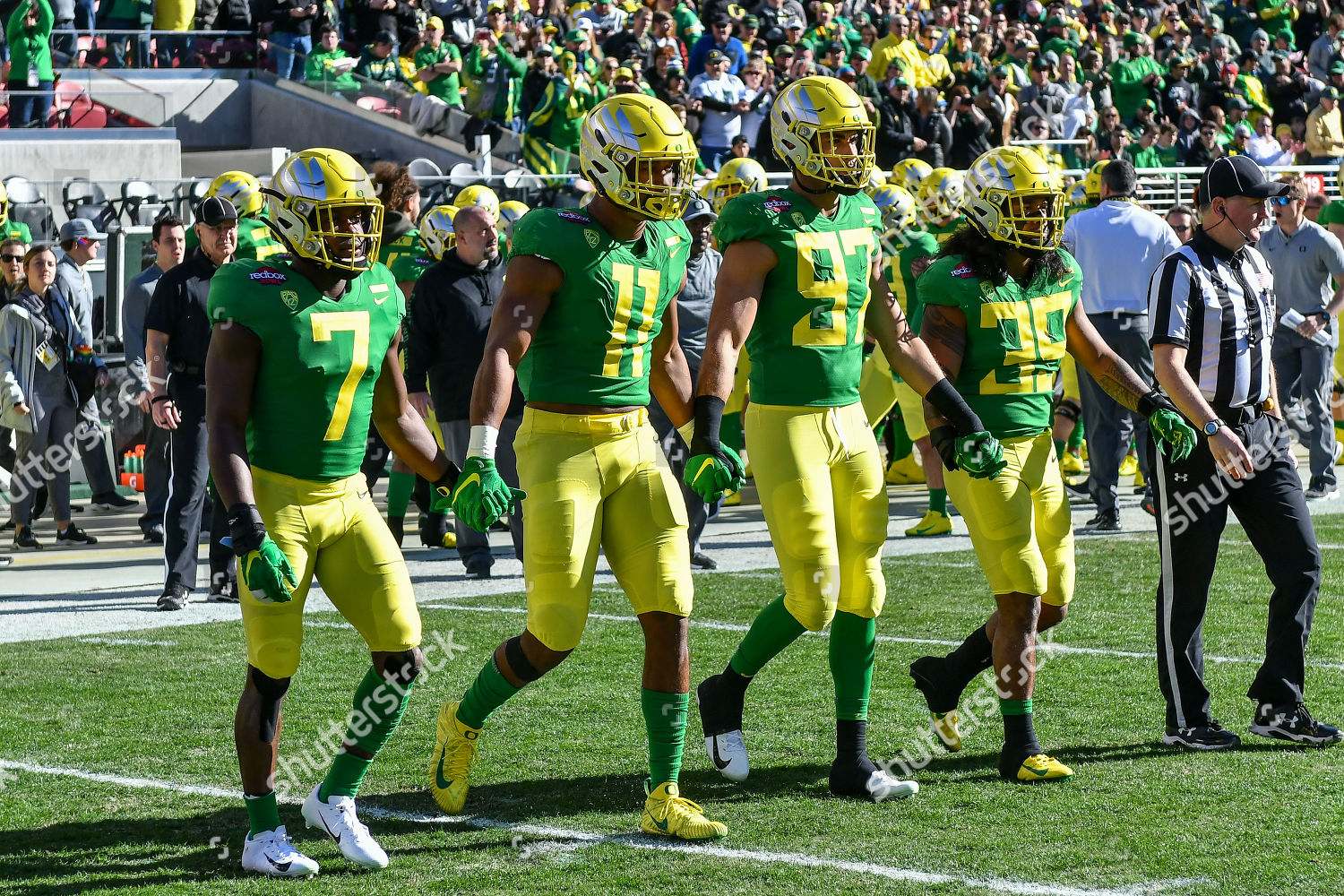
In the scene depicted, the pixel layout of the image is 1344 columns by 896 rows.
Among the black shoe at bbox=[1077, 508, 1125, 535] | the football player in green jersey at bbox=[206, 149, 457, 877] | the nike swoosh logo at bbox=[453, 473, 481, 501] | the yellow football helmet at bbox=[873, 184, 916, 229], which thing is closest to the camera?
the football player in green jersey at bbox=[206, 149, 457, 877]

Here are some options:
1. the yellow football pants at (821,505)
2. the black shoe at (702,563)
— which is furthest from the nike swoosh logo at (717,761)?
the black shoe at (702,563)

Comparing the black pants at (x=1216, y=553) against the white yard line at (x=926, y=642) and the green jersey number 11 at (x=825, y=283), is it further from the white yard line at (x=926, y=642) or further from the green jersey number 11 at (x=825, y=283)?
the green jersey number 11 at (x=825, y=283)

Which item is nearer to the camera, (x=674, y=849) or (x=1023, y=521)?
(x=674, y=849)

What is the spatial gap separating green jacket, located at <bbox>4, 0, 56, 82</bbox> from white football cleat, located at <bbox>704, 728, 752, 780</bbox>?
49.7 ft

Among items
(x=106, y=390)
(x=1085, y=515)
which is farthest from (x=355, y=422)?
(x=106, y=390)

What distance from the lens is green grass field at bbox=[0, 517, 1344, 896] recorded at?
472 cm

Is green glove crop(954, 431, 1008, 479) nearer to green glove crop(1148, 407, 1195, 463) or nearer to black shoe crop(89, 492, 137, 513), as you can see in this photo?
green glove crop(1148, 407, 1195, 463)

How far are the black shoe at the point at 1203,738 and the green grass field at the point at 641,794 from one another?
66 mm

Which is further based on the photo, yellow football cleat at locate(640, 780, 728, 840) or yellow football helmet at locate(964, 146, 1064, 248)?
yellow football helmet at locate(964, 146, 1064, 248)

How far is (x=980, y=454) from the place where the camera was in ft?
18.0

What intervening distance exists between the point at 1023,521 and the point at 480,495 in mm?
1794

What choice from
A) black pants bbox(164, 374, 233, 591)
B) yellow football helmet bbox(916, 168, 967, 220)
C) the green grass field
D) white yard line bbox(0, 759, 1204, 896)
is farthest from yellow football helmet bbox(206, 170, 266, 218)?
yellow football helmet bbox(916, 168, 967, 220)

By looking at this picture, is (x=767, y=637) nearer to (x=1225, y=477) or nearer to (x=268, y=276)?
(x=1225, y=477)

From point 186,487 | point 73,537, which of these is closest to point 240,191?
point 186,487
